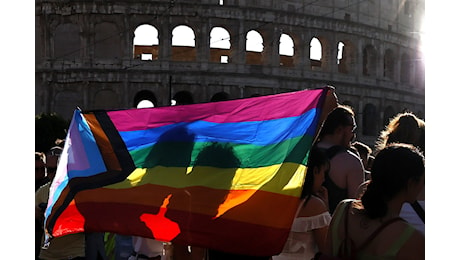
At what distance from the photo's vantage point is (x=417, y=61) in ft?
119

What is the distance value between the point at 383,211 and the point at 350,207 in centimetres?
16

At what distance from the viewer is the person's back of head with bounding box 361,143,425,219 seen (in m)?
2.65

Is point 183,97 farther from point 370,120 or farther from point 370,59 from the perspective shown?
point 370,59

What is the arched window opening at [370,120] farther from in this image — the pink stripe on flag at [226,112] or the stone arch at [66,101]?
the pink stripe on flag at [226,112]

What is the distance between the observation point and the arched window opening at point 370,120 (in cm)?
3312

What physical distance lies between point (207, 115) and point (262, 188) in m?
0.76

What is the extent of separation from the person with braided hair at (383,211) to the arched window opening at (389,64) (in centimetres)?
3323

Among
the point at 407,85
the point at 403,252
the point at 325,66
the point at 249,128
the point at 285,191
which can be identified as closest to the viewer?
the point at 403,252

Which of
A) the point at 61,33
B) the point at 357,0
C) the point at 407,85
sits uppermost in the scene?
the point at 357,0

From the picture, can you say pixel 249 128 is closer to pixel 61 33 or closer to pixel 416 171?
pixel 416 171

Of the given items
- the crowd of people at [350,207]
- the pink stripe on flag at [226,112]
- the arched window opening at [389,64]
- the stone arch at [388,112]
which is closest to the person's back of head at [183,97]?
the stone arch at [388,112]

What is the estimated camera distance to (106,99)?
96.1ft

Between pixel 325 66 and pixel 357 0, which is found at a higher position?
pixel 357 0

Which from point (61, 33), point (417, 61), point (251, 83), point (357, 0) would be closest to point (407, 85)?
point (417, 61)
